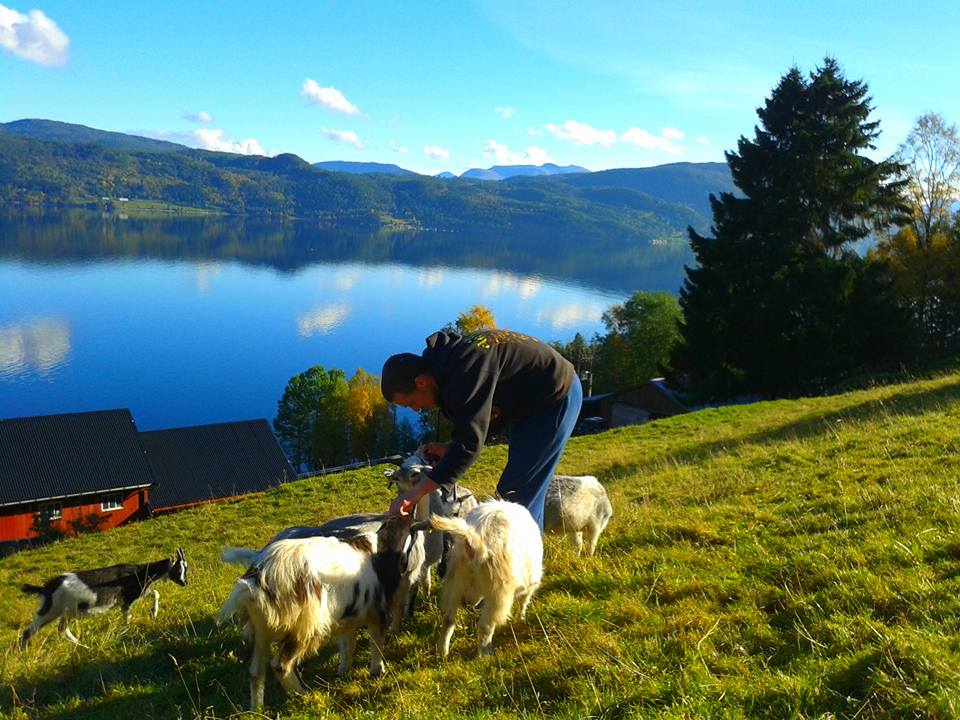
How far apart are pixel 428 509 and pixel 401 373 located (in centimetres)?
234

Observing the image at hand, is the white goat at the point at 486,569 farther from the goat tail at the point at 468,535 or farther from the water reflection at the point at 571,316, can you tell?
the water reflection at the point at 571,316

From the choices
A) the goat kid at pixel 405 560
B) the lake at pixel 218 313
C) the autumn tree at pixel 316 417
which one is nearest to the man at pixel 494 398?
the goat kid at pixel 405 560

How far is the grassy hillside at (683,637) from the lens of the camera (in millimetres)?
3441

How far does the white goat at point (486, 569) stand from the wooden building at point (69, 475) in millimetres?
31181

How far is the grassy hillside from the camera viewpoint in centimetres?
344

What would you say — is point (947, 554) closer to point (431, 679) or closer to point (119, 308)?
point (431, 679)

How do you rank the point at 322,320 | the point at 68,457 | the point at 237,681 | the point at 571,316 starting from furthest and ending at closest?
the point at 571,316 < the point at 322,320 < the point at 68,457 < the point at 237,681

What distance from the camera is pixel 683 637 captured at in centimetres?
410

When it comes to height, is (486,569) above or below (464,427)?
below

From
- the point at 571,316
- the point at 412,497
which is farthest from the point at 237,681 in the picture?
the point at 571,316

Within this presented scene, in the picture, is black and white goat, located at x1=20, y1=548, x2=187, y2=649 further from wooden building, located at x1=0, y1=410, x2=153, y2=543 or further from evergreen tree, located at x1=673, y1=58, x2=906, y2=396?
evergreen tree, located at x1=673, y1=58, x2=906, y2=396

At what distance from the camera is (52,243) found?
543 ft

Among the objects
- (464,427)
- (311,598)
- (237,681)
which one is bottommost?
(237,681)

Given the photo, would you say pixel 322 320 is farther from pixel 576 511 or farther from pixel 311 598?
pixel 311 598
